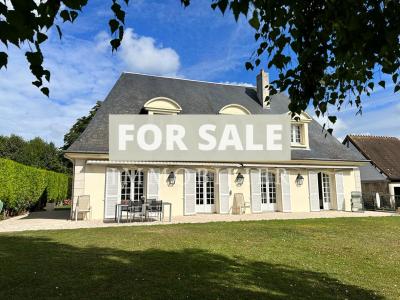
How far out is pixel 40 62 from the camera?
7.49ft

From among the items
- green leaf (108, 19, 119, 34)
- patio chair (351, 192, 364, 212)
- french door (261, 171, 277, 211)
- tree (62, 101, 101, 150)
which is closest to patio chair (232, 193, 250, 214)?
french door (261, 171, 277, 211)

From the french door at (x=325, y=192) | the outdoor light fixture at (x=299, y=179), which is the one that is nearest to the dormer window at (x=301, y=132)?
the outdoor light fixture at (x=299, y=179)

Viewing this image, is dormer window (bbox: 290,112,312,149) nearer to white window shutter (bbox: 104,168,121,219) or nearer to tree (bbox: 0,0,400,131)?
white window shutter (bbox: 104,168,121,219)

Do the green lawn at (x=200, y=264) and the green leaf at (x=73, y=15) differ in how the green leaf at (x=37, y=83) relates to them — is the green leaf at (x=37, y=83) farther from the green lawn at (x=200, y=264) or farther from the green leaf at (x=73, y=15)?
the green lawn at (x=200, y=264)

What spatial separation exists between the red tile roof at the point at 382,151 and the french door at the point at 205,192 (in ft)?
44.4

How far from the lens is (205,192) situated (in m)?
18.8

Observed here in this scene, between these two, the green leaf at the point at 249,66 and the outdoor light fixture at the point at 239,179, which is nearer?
the green leaf at the point at 249,66

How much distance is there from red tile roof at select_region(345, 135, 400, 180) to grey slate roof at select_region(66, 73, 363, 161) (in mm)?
4678

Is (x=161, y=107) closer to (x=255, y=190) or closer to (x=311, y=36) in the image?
→ (x=255, y=190)

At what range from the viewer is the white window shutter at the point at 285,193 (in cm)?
1955

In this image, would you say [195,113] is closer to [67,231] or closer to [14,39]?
[67,231]

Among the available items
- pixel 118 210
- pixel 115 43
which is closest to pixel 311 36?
pixel 115 43

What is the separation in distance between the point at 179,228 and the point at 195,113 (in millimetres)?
9081

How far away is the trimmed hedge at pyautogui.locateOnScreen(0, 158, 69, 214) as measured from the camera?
52.1 ft
